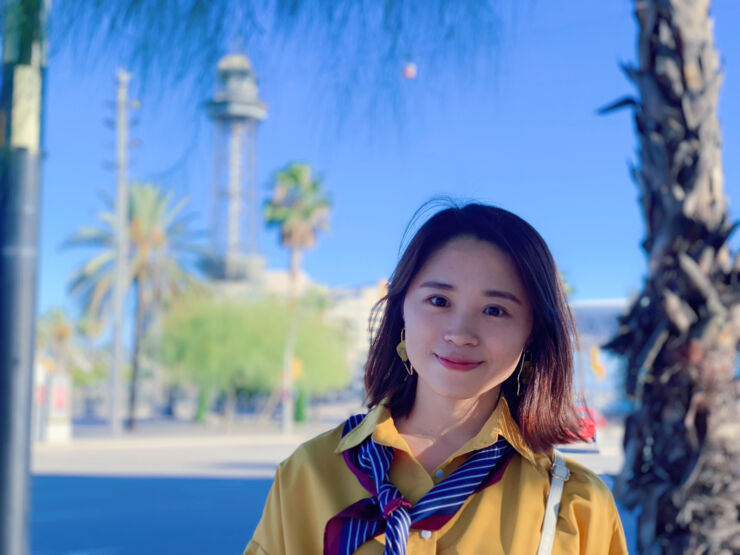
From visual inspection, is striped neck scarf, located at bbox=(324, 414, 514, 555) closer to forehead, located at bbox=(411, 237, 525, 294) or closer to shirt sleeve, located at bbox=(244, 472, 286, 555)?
shirt sleeve, located at bbox=(244, 472, 286, 555)

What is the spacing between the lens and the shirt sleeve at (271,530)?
1489mm

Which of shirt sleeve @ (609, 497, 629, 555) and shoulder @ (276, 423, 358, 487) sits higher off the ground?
shoulder @ (276, 423, 358, 487)

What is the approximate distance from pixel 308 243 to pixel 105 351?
126ft

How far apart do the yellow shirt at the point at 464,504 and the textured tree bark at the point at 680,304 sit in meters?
1.51

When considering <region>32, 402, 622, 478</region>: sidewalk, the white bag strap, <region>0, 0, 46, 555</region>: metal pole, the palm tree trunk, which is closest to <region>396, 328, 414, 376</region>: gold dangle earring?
the white bag strap

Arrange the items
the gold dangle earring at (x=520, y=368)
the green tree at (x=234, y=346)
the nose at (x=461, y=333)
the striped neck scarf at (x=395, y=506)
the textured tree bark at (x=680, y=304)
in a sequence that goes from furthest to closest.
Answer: the green tree at (x=234, y=346) < the textured tree bark at (x=680, y=304) < the gold dangle earring at (x=520, y=368) < the nose at (x=461, y=333) < the striped neck scarf at (x=395, y=506)

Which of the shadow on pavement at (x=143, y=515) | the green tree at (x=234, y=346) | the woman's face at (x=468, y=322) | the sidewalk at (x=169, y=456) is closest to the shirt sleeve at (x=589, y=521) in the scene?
the woman's face at (x=468, y=322)

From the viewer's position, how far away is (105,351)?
74.9 metres

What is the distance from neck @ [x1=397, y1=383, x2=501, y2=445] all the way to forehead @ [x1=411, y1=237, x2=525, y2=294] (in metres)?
0.21

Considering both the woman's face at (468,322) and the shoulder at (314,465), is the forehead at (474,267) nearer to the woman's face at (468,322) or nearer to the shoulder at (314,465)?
the woman's face at (468,322)

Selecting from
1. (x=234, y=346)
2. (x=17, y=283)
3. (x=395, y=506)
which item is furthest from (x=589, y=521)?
(x=234, y=346)

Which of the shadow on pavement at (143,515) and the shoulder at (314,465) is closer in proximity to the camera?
the shoulder at (314,465)

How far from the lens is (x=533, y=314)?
5.13 ft

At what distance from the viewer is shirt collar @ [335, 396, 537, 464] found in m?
1.48
